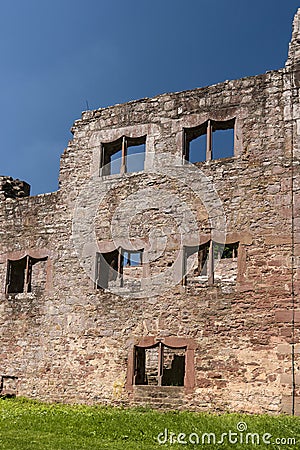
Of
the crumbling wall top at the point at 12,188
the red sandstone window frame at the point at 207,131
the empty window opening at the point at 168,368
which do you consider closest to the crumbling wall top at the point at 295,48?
the red sandstone window frame at the point at 207,131

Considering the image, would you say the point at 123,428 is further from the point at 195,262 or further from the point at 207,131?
the point at 207,131

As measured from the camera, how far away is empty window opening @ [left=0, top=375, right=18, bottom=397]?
50.0 feet

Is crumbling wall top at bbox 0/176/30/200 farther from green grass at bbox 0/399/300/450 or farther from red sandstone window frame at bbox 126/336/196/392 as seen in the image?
green grass at bbox 0/399/300/450

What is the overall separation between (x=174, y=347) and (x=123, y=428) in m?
3.28

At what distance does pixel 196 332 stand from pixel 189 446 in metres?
4.18

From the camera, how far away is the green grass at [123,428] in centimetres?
902

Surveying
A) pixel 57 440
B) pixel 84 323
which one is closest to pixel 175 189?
pixel 84 323

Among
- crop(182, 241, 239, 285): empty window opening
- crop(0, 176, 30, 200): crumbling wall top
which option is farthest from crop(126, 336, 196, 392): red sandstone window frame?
crop(0, 176, 30, 200): crumbling wall top

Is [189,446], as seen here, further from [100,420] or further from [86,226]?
[86,226]

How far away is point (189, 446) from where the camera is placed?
8.90m

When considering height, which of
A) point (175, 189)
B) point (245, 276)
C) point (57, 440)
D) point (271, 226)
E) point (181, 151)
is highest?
point (181, 151)

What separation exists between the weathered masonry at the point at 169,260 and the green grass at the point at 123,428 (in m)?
1.14

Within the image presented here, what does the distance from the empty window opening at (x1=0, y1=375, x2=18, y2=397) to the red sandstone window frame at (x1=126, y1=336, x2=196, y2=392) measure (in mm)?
3428

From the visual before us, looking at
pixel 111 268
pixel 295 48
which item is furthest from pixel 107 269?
pixel 295 48
